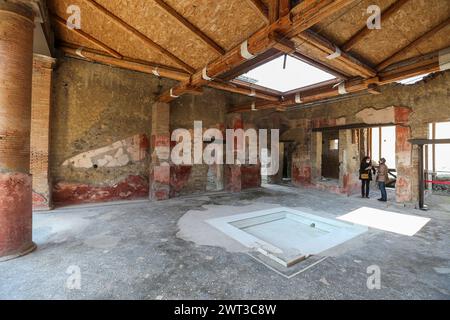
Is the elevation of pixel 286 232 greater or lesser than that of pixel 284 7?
lesser

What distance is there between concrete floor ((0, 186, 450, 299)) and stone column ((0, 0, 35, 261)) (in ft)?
1.25

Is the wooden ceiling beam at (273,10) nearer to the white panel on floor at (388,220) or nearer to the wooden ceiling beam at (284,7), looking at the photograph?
the wooden ceiling beam at (284,7)

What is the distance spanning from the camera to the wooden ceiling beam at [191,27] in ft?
12.6

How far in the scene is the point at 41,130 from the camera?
538cm

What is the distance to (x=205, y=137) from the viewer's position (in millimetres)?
8328

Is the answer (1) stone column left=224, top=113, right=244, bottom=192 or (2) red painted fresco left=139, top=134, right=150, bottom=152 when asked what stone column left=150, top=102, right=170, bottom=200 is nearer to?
(2) red painted fresco left=139, top=134, right=150, bottom=152

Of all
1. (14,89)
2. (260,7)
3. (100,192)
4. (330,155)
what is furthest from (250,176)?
(14,89)

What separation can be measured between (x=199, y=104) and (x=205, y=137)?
1318 mm

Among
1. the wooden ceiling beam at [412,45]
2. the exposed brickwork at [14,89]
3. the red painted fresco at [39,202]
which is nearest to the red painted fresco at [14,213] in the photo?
the exposed brickwork at [14,89]

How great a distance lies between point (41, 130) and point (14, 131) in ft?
9.82

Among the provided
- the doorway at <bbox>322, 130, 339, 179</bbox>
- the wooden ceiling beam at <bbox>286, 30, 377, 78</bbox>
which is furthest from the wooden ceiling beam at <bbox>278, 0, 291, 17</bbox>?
the doorway at <bbox>322, 130, 339, 179</bbox>

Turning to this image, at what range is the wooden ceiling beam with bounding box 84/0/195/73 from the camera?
13.2 ft

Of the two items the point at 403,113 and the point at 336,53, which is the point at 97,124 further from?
the point at 403,113

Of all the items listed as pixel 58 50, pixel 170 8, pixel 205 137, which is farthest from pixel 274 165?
pixel 58 50
